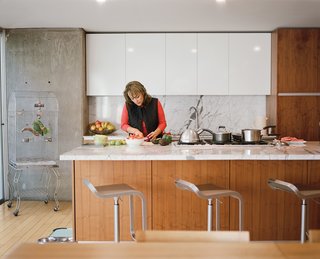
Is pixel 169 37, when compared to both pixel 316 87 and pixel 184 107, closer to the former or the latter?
pixel 184 107

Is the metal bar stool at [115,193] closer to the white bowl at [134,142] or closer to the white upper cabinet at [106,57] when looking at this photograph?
the white bowl at [134,142]

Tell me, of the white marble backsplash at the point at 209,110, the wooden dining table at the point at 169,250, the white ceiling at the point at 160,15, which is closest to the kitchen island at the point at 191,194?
the wooden dining table at the point at 169,250

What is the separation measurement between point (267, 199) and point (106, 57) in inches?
131

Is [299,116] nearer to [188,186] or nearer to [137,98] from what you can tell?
[137,98]

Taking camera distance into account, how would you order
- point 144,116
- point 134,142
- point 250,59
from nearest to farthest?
point 134,142, point 144,116, point 250,59

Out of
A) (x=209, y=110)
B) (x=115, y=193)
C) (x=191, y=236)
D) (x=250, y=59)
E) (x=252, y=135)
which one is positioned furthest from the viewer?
(x=209, y=110)

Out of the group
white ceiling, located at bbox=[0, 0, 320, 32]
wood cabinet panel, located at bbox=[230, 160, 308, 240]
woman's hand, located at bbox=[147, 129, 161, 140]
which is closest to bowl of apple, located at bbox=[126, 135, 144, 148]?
woman's hand, located at bbox=[147, 129, 161, 140]

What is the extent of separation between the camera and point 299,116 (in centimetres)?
560

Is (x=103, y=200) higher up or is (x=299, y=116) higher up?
(x=299, y=116)

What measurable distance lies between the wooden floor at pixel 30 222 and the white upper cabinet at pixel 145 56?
2.06m

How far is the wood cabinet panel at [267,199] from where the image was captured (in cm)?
335

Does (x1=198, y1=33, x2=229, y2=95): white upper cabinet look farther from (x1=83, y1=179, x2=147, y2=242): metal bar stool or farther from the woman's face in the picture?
(x1=83, y1=179, x2=147, y2=242): metal bar stool

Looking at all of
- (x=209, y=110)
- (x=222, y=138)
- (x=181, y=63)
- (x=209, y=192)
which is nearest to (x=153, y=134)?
(x=222, y=138)

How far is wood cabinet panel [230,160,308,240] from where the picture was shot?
3.35 meters
